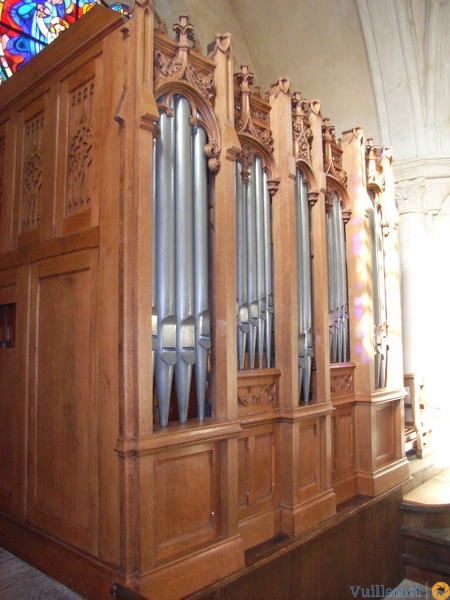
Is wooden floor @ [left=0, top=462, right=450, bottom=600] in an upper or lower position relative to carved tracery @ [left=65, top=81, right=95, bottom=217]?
lower

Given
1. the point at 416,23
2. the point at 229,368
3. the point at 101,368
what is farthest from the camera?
the point at 416,23

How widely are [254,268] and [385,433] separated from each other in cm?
234

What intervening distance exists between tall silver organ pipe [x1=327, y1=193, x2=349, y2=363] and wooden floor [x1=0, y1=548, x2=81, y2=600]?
265 centimetres

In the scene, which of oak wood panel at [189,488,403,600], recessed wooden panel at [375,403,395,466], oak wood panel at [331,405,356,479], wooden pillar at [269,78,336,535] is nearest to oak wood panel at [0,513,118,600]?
oak wood panel at [189,488,403,600]

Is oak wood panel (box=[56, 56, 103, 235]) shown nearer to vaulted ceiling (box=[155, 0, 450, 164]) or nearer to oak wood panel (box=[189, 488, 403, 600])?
oak wood panel (box=[189, 488, 403, 600])

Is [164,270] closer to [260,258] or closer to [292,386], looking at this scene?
[260,258]

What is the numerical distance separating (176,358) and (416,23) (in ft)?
19.0

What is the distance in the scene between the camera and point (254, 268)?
3.52 meters

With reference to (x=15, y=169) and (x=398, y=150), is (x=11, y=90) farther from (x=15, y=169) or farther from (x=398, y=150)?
(x=398, y=150)

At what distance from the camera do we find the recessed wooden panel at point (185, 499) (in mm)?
2691

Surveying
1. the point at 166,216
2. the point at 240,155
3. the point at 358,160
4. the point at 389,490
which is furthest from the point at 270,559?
the point at 358,160

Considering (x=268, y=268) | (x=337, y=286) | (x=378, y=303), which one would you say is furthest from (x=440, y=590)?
(x=268, y=268)

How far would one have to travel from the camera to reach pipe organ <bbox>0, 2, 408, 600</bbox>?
2658mm

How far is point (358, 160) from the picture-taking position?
4.66 meters
